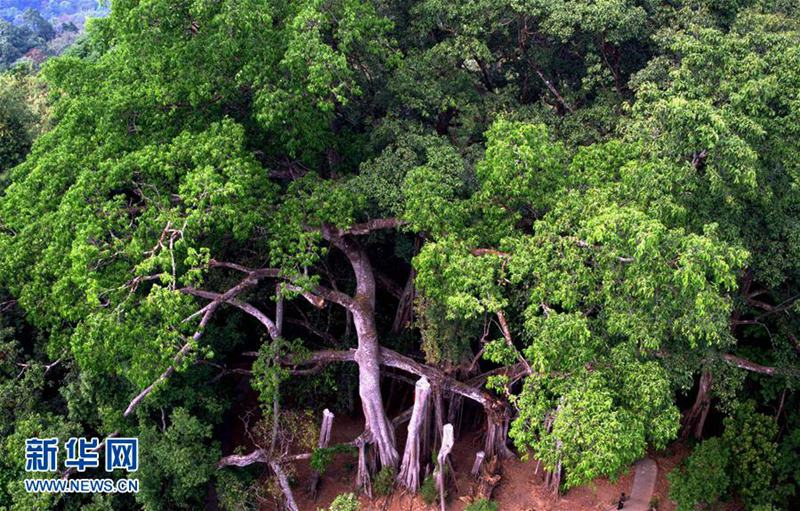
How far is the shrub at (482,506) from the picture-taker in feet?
34.9

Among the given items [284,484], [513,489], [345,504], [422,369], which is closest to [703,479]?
[513,489]

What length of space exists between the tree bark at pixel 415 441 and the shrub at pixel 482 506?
0.90 metres

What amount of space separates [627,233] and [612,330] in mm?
1074

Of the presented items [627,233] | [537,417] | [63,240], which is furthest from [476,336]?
[63,240]

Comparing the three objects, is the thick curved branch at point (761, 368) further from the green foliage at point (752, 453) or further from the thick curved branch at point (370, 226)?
the thick curved branch at point (370, 226)

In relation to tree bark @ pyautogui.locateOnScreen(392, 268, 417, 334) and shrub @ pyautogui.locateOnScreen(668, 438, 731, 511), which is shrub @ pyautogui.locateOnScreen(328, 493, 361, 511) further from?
shrub @ pyautogui.locateOnScreen(668, 438, 731, 511)

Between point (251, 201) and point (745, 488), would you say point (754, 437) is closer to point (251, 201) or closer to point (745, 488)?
point (745, 488)

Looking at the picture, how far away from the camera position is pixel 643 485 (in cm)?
1133

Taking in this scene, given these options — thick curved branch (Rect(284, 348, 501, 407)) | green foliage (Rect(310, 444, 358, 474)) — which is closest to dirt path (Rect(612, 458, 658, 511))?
thick curved branch (Rect(284, 348, 501, 407))

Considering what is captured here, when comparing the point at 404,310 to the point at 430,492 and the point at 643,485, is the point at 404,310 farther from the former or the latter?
the point at 643,485

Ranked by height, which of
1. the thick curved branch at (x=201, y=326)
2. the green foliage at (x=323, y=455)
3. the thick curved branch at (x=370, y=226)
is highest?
the thick curved branch at (x=370, y=226)

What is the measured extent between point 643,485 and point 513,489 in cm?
208

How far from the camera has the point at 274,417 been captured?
428 inches

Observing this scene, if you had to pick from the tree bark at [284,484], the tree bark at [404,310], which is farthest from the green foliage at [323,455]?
the tree bark at [404,310]
